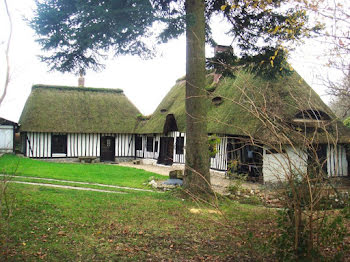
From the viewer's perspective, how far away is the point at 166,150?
2003 cm

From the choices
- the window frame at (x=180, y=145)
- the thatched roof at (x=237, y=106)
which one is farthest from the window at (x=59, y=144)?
the window frame at (x=180, y=145)

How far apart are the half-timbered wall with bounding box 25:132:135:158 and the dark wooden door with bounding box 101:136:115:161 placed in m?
0.32

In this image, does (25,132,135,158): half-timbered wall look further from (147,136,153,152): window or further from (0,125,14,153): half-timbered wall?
(147,136,153,152): window

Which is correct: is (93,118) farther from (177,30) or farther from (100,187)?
(177,30)

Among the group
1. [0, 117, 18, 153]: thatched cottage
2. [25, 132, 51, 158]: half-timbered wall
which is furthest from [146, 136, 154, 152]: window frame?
[0, 117, 18, 153]: thatched cottage

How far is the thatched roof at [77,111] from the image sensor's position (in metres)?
20.6

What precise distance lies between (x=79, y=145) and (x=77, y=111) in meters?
2.74

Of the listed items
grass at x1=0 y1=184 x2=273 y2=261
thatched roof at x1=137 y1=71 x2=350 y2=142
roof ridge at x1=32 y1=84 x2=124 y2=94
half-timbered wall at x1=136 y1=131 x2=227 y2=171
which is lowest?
grass at x1=0 y1=184 x2=273 y2=261

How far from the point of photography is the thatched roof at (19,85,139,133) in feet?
67.7

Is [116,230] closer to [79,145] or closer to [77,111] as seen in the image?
[79,145]

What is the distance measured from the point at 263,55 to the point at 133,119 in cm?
1621

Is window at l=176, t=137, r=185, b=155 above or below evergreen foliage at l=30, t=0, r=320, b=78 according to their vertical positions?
below

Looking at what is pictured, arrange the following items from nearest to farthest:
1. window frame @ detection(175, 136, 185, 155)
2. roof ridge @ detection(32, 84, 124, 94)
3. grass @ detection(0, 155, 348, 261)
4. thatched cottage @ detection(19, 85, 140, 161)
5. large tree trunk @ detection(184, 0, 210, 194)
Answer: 1. grass @ detection(0, 155, 348, 261)
2. large tree trunk @ detection(184, 0, 210, 194)
3. window frame @ detection(175, 136, 185, 155)
4. thatched cottage @ detection(19, 85, 140, 161)
5. roof ridge @ detection(32, 84, 124, 94)

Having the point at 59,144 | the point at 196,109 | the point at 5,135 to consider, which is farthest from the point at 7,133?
the point at 196,109
